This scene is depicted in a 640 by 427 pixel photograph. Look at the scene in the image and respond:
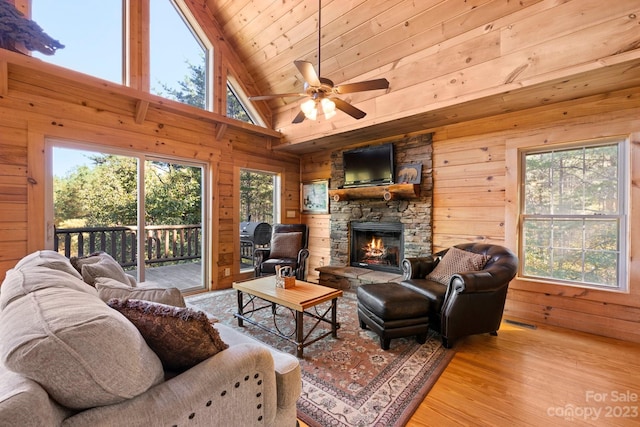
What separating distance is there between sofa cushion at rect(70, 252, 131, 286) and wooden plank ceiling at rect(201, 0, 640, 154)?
3.03 meters

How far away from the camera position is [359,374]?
203cm

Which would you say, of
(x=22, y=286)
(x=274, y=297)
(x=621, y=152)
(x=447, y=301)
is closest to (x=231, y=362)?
(x=22, y=286)

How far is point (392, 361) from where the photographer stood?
2213 millimetres

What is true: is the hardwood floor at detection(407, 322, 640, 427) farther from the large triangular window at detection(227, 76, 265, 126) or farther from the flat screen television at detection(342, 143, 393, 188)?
the large triangular window at detection(227, 76, 265, 126)

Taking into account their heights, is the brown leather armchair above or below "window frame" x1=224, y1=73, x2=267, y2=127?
below

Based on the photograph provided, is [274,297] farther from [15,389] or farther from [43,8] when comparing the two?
[43,8]

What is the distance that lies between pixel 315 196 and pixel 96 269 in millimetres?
3811

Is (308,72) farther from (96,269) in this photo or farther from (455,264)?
(455,264)

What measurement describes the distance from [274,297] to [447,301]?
153 cm

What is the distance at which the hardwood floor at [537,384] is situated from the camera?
5.37ft

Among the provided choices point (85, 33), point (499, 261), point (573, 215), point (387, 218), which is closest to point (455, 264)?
point (499, 261)

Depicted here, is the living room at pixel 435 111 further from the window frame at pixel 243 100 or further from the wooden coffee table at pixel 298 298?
the wooden coffee table at pixel 298 298

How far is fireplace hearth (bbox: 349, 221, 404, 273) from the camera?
4238mm

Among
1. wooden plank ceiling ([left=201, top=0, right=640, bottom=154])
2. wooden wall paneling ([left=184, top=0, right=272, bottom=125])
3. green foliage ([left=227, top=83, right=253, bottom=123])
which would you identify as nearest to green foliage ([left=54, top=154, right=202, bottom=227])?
green foliage ([left=227, top=83, right=253, bottom=123])
